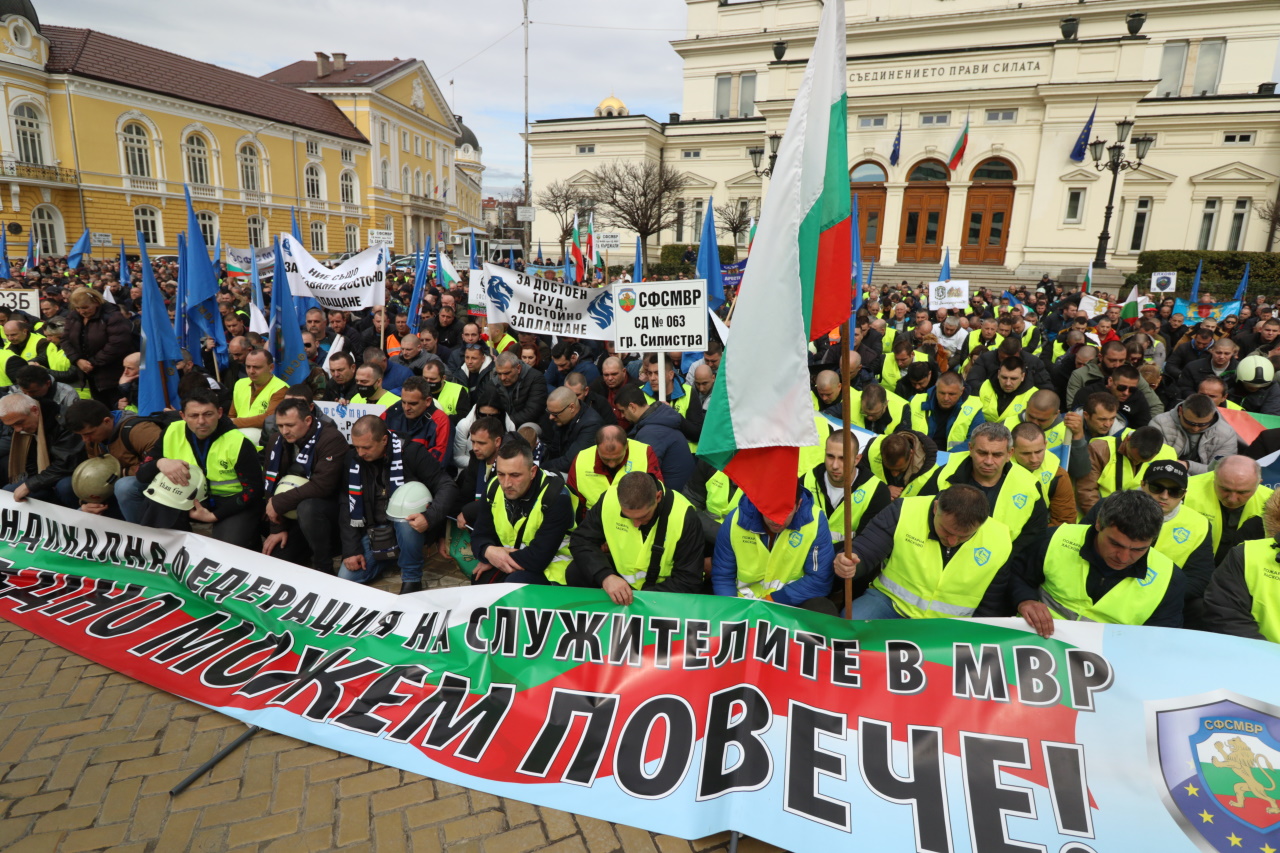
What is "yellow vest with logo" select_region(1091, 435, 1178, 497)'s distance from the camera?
17.5 ft

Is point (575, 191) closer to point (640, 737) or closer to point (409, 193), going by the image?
point (409, 193)

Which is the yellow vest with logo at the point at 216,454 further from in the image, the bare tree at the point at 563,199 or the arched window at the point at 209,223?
the arched window at the point at 209,223

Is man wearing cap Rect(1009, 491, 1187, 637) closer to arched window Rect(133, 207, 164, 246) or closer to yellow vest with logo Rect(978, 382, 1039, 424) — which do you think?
yellow vest with logo Rect(978, 382, 1039, 424)

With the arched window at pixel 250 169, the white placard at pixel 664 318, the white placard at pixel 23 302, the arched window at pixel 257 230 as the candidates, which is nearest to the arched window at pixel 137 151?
the arched window at pixel 250 169

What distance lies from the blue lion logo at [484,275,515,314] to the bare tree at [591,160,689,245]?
28285mm

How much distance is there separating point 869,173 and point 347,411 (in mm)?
39322

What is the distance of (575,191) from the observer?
48.3 m

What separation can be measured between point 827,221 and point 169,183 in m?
52.2

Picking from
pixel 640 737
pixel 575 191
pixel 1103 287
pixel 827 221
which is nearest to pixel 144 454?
pixel 640 737

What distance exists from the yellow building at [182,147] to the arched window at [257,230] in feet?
0.25

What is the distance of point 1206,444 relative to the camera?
608 cm

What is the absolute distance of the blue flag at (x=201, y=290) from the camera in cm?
923

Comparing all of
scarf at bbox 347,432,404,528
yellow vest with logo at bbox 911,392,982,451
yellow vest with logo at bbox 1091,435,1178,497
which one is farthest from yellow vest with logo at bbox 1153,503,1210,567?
scarf at bbox 347,432,404,528

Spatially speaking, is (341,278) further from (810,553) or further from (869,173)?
(869,173)
